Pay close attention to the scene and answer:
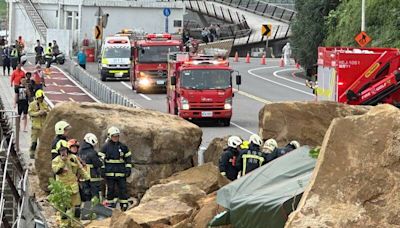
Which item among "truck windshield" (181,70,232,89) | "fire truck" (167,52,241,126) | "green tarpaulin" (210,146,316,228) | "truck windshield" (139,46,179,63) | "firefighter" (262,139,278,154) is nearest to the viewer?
"green tarpaulin" (210,146,316,228)

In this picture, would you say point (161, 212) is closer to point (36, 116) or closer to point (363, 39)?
point (36, 116)

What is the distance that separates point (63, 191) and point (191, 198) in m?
2.28

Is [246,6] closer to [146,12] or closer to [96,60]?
[146,12]

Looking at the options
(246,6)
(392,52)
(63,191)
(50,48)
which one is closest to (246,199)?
(63,191)

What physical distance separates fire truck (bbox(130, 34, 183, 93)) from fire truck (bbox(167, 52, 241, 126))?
11.4 meters

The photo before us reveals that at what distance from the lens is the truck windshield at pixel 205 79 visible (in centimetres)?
3478

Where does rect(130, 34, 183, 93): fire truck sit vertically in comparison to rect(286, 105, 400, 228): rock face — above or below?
below

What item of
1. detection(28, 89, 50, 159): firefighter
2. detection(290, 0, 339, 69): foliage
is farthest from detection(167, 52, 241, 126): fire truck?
detection(290, 0, 339, 69): foliage

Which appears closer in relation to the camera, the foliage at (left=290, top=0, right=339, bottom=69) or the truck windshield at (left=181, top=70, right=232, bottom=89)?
the truck windshield at (left=181, top=70, right=232, bottom=89)

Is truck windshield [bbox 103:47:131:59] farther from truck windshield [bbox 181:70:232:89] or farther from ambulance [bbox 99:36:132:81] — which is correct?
truck windshield [bbox 181:70:232:89]

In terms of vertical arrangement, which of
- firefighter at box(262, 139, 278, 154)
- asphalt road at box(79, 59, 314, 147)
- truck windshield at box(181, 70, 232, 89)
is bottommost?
asphalt road at box(79, 59, 314, 147)

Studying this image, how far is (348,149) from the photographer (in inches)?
427

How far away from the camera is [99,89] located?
41156mm

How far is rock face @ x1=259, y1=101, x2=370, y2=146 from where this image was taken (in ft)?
74.5
